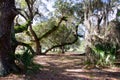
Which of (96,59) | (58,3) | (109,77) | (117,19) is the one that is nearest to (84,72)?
(109,77)

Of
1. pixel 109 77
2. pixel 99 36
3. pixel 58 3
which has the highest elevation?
pixel 58 3

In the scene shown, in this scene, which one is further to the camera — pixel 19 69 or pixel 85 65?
pixel 85 65

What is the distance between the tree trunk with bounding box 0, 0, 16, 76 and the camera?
33.8 feet

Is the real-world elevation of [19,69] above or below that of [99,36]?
below

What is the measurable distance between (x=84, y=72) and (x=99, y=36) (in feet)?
11.0

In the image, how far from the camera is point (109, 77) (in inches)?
425

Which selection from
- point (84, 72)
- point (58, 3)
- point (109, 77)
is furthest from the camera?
point (58, 3)

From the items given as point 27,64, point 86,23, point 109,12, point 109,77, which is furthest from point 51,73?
point 109,12

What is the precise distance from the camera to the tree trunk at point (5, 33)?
33.8ft

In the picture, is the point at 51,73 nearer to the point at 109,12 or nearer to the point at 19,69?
the point at 19,69

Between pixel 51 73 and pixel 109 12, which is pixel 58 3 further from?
pixel 51 73

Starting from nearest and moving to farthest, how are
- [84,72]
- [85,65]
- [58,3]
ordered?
[84,72], [85,65], [58,3]

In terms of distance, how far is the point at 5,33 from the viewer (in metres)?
10.5

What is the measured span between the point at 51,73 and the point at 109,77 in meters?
2.46
